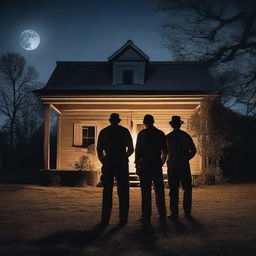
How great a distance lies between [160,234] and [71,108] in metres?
11.1

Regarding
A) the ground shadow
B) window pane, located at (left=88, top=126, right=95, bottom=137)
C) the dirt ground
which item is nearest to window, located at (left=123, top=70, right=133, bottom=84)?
window pane, located at (left=88, top=126, right=95, bottom=137)

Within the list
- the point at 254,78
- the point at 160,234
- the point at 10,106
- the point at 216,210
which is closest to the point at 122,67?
the point at 254,78

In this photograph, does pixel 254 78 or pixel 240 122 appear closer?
pixel 254 78

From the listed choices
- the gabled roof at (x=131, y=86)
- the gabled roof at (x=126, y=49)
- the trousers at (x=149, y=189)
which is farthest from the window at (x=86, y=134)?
the trousers at (x=149, y=189)

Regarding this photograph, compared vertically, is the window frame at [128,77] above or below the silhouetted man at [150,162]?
above

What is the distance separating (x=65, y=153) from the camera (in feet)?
49.9

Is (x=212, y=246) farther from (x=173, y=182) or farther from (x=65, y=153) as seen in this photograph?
(x=65, y=153)

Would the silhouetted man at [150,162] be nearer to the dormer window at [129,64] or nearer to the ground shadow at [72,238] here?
the ground shadow at [72,238]

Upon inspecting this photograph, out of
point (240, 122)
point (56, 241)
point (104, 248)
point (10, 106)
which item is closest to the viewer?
point (104, 248)

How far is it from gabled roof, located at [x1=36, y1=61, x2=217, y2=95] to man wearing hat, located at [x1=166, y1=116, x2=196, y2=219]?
21.8 feet

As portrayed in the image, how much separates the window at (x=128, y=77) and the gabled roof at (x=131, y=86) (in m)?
0.46

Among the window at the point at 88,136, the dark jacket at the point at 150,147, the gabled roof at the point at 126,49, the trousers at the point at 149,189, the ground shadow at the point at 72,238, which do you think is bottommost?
the ground shadow at the point at 72,238

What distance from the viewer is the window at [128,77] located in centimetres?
1491

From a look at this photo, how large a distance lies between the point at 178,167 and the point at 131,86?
926cm
